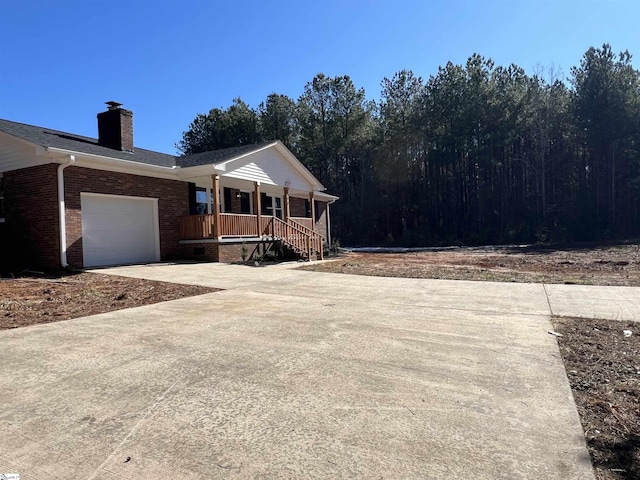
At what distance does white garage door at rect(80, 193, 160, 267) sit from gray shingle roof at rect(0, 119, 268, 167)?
1422 millimetres

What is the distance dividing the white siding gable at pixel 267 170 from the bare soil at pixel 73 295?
281 inches

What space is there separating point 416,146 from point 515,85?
9.35m

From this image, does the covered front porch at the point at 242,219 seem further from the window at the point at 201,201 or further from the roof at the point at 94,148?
the roof at the point at 94,148

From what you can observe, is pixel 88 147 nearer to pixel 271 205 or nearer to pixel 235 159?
pixel 235 159

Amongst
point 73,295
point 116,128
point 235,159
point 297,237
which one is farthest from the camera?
point 297,237

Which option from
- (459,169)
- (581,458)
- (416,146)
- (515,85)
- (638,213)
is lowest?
(581,458)

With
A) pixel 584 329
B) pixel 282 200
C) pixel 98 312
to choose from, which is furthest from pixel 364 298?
pixel 282 200

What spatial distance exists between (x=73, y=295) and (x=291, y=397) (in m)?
6.58

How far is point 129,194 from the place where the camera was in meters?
13.5

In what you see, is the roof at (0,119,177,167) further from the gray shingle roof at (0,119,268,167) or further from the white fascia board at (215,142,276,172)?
the white fascia board at (215,142,276,172)

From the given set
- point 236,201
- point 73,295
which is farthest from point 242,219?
point 73,295

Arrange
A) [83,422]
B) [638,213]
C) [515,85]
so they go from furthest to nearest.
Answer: [515,85] → [638,213] → [83,422]

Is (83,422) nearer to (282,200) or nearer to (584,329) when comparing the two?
(584,329)

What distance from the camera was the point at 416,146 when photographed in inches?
1543
